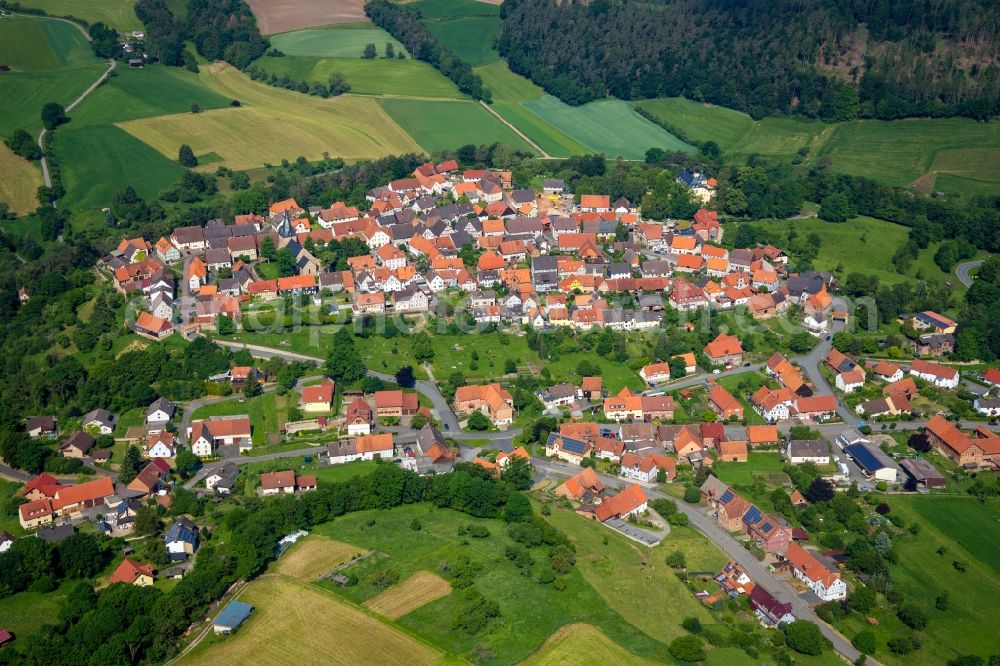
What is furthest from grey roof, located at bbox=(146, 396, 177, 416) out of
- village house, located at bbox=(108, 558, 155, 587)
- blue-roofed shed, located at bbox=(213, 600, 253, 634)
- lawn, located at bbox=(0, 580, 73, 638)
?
blue-roofed shed, located at bbox=(213, 600, 253, 634)

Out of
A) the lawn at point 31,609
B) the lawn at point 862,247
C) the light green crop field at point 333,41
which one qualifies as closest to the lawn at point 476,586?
the lawn at point 31,609

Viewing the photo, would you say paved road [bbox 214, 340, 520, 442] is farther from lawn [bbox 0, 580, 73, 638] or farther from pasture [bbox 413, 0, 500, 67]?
pasture [bbox 413, 0, 500, 67]

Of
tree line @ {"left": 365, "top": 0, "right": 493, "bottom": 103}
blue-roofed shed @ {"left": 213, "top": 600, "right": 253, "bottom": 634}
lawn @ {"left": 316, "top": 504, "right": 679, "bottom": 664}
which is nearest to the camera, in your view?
lawn @ {"left": 316, "top": 504, "right": 679, "bottom": 664}

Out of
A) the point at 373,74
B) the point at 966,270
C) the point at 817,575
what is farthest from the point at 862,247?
the point at 373,74

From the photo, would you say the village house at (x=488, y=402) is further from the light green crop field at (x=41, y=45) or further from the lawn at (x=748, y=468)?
the light green crop field at (x=41, y=45)

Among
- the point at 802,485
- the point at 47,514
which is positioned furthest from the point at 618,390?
the point at 47,514

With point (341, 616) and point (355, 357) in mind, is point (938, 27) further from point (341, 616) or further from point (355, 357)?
point (341, 616)

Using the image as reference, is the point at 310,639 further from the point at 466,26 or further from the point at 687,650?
the point at 466,26
